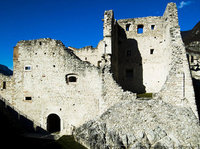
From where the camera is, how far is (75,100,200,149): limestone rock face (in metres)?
9.25

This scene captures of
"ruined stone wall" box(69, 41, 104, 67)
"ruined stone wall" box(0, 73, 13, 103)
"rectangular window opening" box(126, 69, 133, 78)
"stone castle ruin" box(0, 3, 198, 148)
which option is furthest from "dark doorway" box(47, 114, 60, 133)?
"rectangular window opening" box(126, 69, 133, 78)

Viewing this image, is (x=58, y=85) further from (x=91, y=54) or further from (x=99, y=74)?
(x=91, y=54)

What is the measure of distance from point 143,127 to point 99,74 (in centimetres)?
493

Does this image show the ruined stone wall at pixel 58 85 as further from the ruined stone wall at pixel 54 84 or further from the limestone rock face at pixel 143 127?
the limestone rock face at pixel 143 127

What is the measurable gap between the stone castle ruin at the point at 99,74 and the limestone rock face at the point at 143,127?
0.75 meters

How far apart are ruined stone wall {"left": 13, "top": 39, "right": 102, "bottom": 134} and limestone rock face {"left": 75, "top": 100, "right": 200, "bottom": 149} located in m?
2.16

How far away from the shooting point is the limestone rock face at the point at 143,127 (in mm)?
9250

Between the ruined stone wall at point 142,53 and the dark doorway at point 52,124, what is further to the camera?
the ruined stone wall at point 142,53

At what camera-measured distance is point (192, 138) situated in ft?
29.7

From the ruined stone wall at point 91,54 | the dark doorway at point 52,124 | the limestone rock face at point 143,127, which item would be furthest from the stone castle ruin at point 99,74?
the limestone rock face at point 143,127

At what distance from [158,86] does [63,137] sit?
384 inches

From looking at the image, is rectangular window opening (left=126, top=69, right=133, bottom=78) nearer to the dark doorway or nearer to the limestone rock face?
the limestone rock face

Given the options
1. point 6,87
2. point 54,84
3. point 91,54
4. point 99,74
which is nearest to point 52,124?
point 54,84

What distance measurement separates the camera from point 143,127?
9.93 meters
